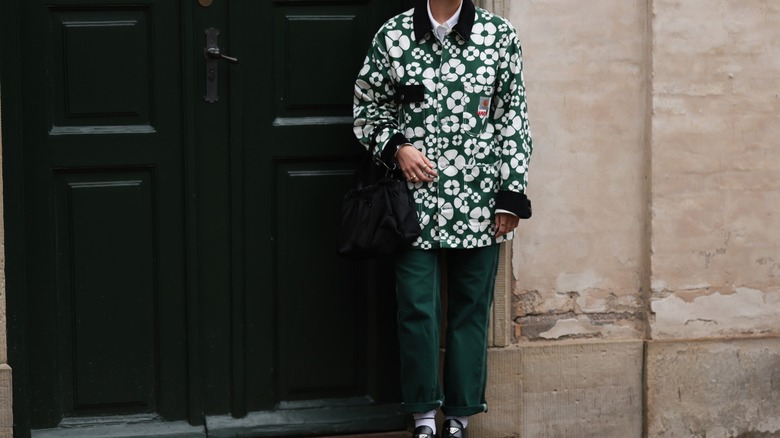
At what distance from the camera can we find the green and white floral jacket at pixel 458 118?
458 centimetres

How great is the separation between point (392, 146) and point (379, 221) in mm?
259

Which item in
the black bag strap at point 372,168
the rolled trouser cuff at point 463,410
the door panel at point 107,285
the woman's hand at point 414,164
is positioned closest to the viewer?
the woman's hand at point 414,164

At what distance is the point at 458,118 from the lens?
4.59 meters

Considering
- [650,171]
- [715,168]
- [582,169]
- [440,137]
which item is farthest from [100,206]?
[715,168]

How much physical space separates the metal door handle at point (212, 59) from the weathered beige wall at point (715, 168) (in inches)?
64.4

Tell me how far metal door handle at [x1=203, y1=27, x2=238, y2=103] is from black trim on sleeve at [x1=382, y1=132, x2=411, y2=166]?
2.30ft

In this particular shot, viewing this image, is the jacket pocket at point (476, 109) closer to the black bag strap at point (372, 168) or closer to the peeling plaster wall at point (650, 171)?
the black bag strap at point (372, 168)

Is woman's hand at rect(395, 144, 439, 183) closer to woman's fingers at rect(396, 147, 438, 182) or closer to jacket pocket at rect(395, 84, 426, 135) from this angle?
woman's fingers at rect(396, 147, 438, 182)

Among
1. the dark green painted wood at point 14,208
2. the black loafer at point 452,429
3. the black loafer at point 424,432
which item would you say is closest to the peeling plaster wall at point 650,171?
the black loafer at point 452,429

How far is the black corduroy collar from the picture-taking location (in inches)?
180

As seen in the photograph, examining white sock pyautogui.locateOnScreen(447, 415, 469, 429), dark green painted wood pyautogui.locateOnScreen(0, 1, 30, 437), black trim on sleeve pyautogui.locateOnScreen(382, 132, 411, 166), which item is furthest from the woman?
dark green painted wood pyautogui.locateOnScreen(0, 1, 30, 437)

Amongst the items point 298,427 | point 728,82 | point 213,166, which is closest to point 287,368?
point 298,427

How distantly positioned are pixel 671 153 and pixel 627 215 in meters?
0.29

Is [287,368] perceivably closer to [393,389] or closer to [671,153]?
[393,389]
